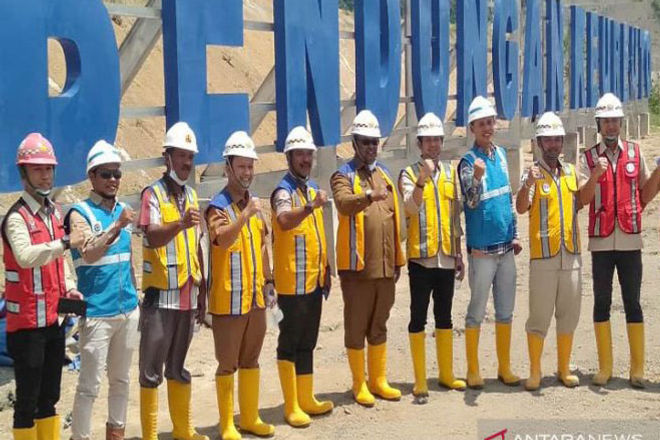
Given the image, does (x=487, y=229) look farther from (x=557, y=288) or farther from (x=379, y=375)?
(x=379, y=375)

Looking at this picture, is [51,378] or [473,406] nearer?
[51,378]

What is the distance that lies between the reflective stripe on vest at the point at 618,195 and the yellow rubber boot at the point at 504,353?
88 centimetres

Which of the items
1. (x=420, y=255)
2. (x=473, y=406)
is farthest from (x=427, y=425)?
(x=420, y=255)

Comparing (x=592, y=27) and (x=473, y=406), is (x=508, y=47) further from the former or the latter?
(x=473, y=406)

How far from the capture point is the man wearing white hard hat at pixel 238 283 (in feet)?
16.4

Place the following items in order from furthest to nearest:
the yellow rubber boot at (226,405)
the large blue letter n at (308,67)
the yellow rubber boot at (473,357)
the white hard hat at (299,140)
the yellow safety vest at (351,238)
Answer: the large blue letter n at (308,67) < the yellow rubber boot at (473,357) < the yellow safety vest at (351,238) < the white hard hat at (299,140) < the yellow rubber boot at (226,405)

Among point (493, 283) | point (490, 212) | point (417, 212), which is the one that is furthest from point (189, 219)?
point (493, 283)

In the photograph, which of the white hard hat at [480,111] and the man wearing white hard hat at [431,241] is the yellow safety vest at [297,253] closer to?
the man wearing white hard hat at [431,241]

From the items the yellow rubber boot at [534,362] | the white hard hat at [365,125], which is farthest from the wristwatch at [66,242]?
the yellow rubber boot at [534,362]

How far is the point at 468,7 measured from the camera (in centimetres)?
1357

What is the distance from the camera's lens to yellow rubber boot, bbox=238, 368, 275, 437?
17.1 ft

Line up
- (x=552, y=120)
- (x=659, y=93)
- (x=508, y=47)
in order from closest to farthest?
(x=552, y=120), (x=508, y=47), (x=659, y=93)

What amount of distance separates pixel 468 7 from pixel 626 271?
826 centimetres

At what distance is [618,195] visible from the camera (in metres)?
6.07
